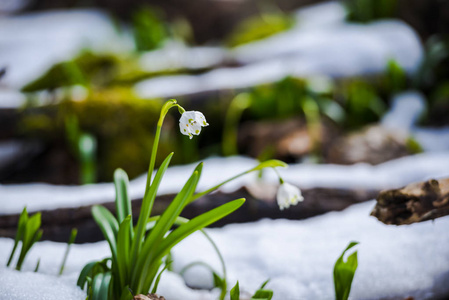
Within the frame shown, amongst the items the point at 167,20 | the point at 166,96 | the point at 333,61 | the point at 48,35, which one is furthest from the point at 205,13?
the point at 166,96

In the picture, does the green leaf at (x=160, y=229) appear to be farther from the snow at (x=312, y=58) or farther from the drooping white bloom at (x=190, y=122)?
the snow at (x=312, y=58)

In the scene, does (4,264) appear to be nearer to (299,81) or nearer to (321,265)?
(321,265)

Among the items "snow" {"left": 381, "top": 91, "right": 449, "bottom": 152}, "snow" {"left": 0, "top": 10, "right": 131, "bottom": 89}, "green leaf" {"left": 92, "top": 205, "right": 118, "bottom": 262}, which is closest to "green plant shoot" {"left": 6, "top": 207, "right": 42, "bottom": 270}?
"green leaf" {"left": 92, "top": 205, "right": 118, "bottom": 262}

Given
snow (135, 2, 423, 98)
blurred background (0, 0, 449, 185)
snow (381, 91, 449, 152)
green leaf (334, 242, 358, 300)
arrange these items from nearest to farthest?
green leaf (334, 242, 358, 300) < blurred background (0, 0, 449, 185) < snow (381, 91, 449, 152) < snow (135, 2, 423, 98)

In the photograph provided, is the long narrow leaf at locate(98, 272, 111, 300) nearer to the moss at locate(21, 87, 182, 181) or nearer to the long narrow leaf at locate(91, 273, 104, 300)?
the long narrow leaf at locate(91, 273, 104, 300)

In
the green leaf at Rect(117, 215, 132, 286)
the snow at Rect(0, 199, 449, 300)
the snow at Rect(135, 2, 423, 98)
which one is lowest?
the snow at Rect(0, 199, 449, 300)

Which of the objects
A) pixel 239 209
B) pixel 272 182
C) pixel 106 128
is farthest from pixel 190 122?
pixel 106 128

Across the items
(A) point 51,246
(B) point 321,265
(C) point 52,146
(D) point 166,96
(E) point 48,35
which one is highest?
(E) point 48,35
